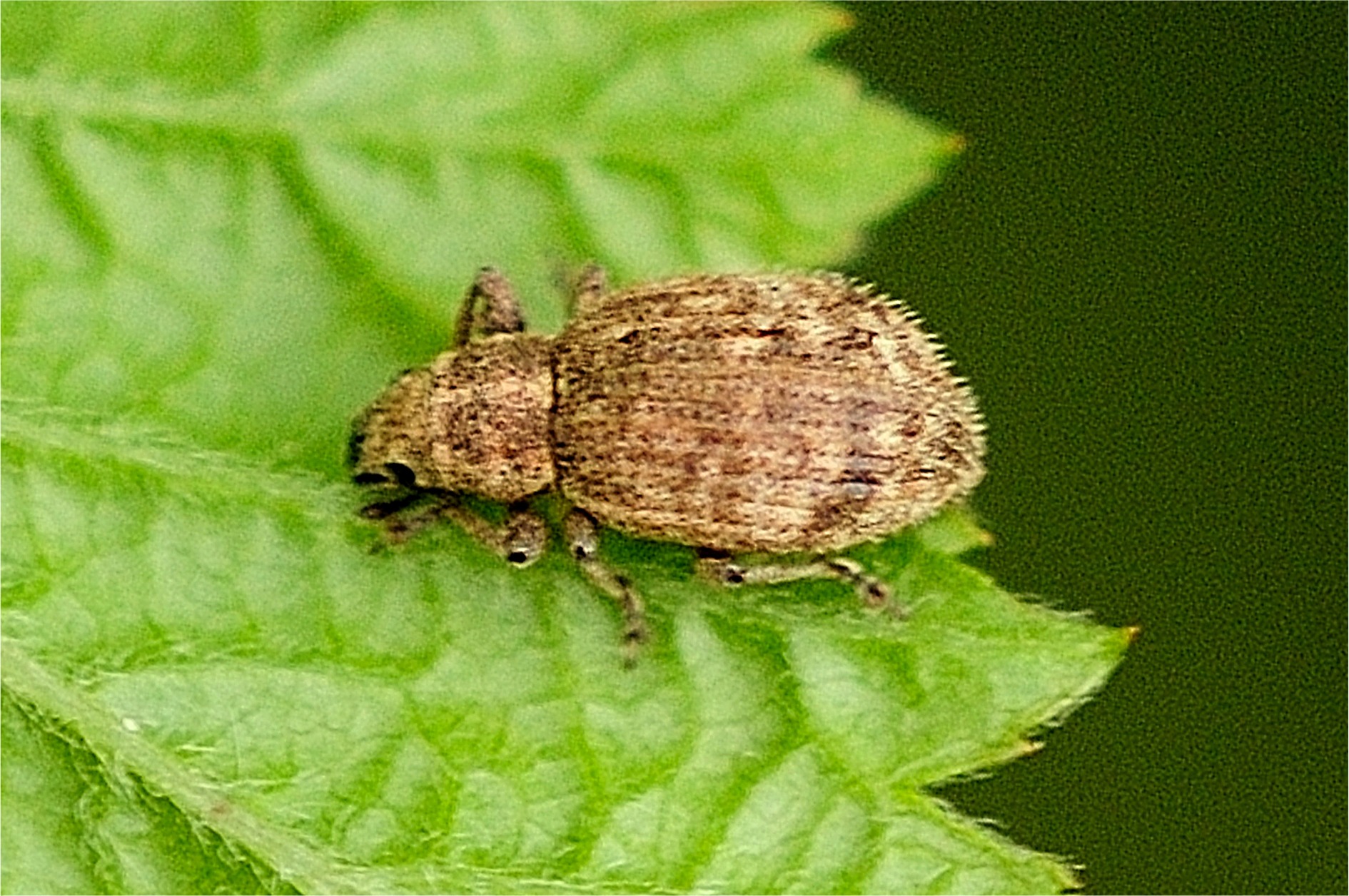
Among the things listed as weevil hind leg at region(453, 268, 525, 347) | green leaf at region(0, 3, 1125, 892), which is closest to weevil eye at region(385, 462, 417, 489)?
green leaf at region(0, 3, 1125, 892)

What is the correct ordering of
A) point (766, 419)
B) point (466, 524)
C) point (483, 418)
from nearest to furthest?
point (766, 419)
point (466, 524)
point (483, 418)

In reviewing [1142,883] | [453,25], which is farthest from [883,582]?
[1142,883]

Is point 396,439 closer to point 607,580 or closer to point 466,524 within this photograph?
point 466,524

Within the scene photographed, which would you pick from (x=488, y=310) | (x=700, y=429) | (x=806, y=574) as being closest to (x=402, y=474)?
(x=488, y=310)

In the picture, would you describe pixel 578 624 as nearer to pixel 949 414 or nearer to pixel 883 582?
pixel 883 582

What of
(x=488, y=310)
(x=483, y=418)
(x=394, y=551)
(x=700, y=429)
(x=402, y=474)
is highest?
(x=488, y=310)

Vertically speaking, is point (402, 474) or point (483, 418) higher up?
point (483, 418)

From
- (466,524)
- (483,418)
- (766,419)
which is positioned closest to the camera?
(766,419)

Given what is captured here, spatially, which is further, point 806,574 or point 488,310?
point 488,310
